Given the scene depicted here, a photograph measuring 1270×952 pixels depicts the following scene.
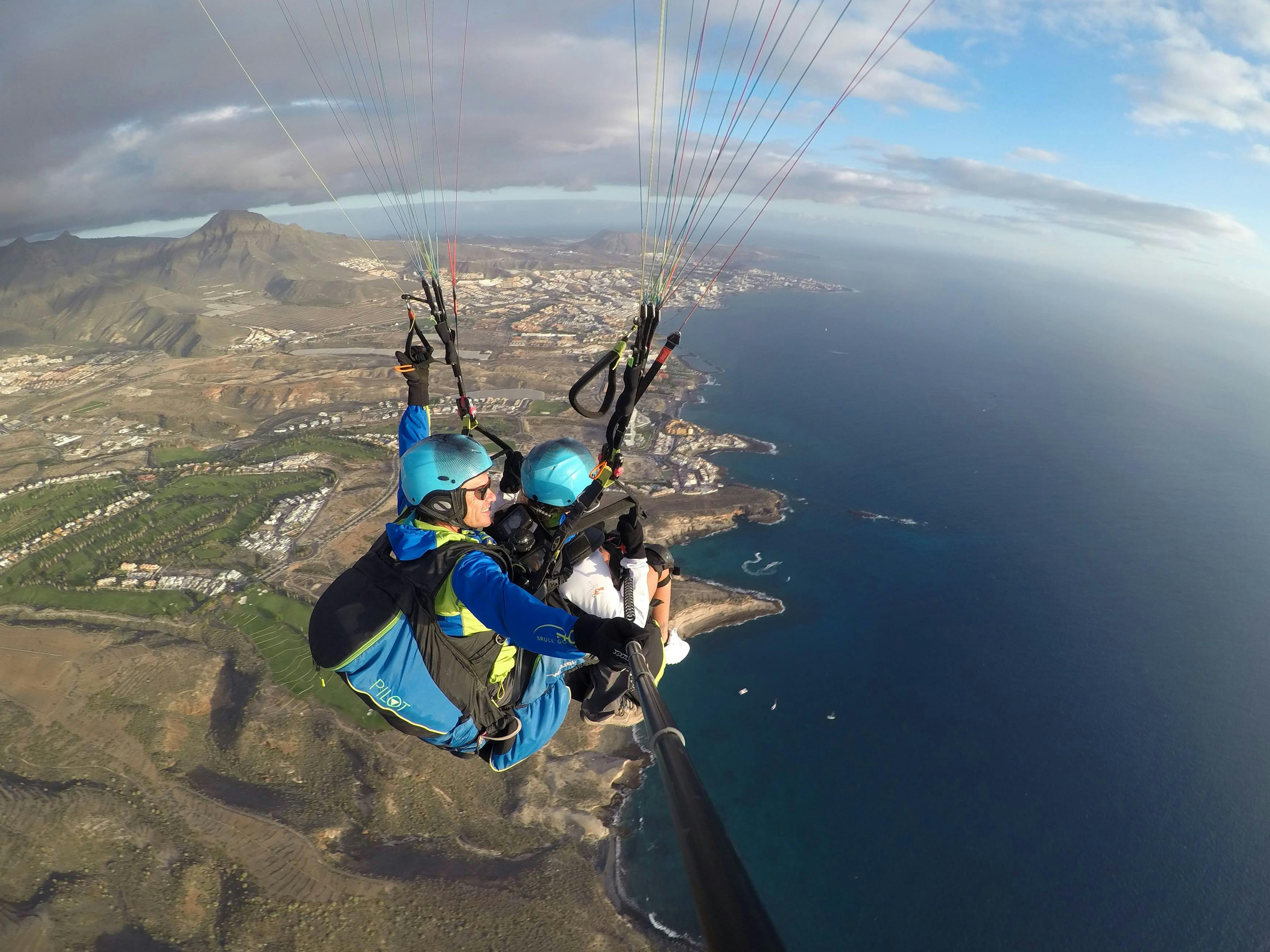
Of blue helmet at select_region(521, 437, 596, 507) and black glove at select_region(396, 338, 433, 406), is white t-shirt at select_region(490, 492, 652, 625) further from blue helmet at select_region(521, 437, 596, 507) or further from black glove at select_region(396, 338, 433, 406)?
black glove at select_region(396, 338, 433, 406)

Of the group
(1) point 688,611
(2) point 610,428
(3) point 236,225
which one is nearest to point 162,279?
(3) point 236,225

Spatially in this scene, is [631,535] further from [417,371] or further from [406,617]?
[417,371]

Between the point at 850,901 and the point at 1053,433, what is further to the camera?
the point at 1053,433

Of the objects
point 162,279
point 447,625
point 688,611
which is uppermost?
point 447,625

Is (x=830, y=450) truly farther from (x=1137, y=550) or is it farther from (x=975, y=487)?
(x=1137, y=550)

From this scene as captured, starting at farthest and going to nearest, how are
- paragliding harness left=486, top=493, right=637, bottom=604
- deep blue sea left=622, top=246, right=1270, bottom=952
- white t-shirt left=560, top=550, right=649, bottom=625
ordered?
deep blue sea left=622, top=246, right=1270, bottom=952 < white t-shirt left=560, top=550, right=649, bottom=625 < paragliding harness left=486, top=493, right=637, bottom=604

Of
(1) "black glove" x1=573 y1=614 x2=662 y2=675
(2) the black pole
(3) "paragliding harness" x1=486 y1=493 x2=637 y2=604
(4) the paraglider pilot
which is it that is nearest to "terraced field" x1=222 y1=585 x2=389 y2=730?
(4) the paraglider pilot

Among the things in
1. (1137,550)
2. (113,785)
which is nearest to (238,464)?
(113,785)
